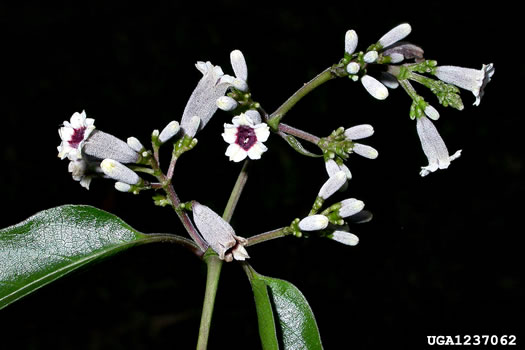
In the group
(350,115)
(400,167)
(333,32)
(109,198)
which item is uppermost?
(333,32)

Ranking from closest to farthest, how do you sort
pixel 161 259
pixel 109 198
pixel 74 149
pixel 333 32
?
pixel 74 149
pixel 109 198
pixel 161 259
pixel 333 32

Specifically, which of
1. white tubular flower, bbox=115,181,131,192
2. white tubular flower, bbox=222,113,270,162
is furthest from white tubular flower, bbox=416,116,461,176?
white tubular flower, bbox=115,181,131,192

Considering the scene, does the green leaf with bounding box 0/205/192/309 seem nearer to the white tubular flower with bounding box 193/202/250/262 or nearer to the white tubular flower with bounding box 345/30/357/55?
the white tubular flower with bounding box 193/202/250/262

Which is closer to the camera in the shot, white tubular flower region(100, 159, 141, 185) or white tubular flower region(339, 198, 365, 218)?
white tubular flower region(100, 159, 141, 185)

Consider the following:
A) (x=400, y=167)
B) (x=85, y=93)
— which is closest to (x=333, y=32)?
(x=400, y=167)

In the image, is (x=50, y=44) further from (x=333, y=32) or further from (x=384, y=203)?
(x=384, y=203)

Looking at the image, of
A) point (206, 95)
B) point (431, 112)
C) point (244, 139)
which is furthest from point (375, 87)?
point (206, 95)
